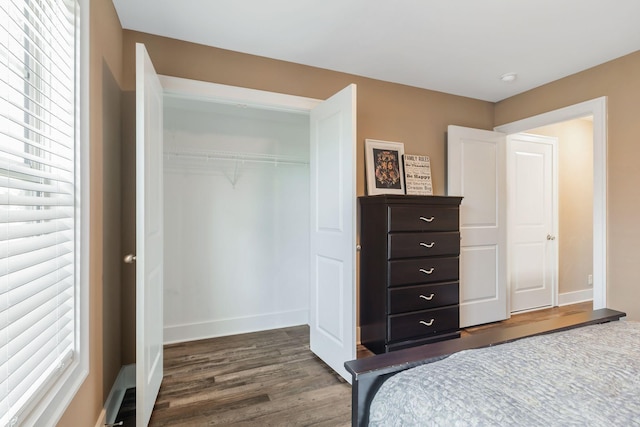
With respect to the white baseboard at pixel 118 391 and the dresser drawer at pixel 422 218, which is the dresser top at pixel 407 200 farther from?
the white baseboard at pixel 118 391

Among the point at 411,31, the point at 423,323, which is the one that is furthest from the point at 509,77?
the point at 423,323

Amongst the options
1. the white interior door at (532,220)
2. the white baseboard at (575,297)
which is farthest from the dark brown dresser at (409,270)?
the white baseboard at (575,297)

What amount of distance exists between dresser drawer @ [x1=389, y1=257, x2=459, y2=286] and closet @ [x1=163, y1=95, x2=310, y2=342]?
1307mm

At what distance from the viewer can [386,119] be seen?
9.37 ft

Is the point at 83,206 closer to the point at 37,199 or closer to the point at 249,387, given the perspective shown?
the point at 37,199

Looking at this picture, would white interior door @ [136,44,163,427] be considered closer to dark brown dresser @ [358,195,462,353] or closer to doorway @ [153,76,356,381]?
doorway @ [153,76,356,381]

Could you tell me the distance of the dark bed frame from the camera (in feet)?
3.15

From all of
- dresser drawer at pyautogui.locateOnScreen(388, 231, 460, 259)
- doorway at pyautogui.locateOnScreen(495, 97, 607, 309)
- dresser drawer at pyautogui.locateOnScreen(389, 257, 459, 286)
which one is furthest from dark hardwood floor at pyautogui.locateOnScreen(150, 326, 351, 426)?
doorway at pyautogui.locateOnScreen(495, 97, 607, 309)

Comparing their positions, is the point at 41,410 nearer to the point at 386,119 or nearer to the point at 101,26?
the point at 101,26

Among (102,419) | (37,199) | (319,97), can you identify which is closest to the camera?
(37,199)

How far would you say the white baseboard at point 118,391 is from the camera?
1.67 m

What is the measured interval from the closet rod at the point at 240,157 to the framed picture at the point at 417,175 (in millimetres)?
1066

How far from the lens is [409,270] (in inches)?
90.7

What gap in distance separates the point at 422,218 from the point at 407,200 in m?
0.20
